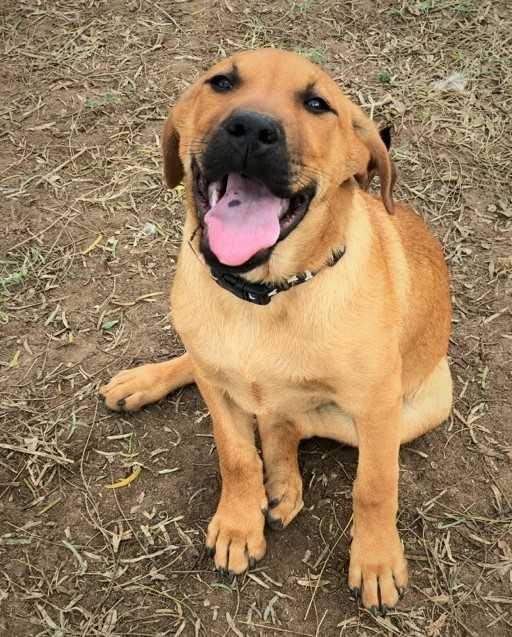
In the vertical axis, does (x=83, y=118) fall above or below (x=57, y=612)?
above

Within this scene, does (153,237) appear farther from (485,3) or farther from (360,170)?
(485,3)

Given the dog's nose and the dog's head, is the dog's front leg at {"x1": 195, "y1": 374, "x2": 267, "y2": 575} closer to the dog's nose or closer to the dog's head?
the dog's head

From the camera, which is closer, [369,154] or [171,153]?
[369,154]

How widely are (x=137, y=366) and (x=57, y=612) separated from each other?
140cm

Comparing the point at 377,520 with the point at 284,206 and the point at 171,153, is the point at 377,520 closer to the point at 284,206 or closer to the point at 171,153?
the point at 284,206

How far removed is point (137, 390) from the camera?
12.8 ft

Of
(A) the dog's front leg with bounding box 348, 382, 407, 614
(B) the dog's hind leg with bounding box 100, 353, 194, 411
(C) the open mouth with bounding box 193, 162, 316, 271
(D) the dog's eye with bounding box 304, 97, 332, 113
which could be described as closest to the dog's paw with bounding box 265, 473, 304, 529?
(A) the dog's front leg with bounding box 348, 382, 407, 614

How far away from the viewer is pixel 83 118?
18.2ft

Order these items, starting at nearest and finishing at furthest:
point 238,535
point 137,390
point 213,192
→ point 213,192
point 238,535
point 137,390

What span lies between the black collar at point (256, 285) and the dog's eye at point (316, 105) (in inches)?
20.1

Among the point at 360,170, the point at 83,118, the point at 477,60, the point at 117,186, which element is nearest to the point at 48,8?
the point at 83,118

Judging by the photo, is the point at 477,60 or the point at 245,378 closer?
the point at 245,378

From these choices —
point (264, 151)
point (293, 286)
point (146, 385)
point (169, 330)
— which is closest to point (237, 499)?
point (146, 385)

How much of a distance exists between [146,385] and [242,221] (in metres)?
1.64
